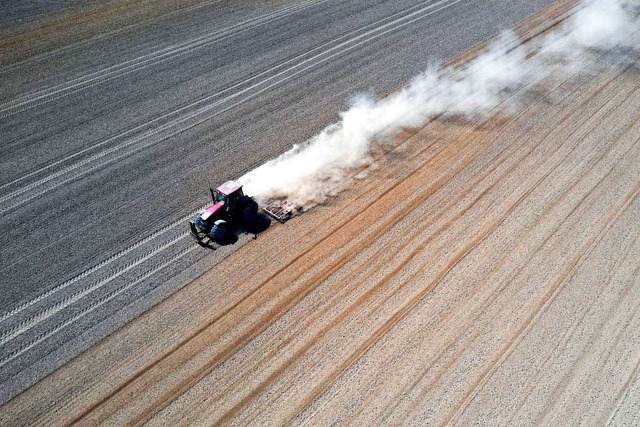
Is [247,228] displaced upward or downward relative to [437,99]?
downward

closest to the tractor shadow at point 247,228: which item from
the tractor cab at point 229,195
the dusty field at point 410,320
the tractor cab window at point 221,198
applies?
the dusty field at point 410,320

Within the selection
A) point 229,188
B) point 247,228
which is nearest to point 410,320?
point 247,228

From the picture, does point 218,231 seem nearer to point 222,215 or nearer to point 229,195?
point 222,215

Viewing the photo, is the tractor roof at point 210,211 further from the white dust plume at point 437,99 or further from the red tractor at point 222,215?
the white dust plume at point 437,99

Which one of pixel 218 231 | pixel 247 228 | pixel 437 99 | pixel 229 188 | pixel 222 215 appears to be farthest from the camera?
pixel 437 99

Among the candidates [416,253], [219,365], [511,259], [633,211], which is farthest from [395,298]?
[633,211]

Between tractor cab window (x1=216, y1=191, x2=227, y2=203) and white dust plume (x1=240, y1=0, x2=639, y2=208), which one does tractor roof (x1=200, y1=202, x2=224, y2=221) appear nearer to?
tractor cab window (x1=216, y1=191, x2=227, y2=203)

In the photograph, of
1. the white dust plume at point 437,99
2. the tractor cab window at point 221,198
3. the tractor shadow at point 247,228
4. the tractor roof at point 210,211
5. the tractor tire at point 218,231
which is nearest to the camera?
the tractor tire at point 218,231
